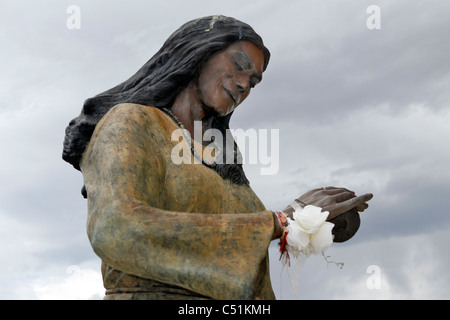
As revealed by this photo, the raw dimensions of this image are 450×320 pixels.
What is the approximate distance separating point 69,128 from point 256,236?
172 cm

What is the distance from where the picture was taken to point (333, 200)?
5258 millimetres

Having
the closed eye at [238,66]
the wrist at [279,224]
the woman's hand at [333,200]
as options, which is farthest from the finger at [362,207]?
the closed eye at [238,66]

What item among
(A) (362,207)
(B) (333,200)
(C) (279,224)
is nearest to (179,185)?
(C) (279,224)

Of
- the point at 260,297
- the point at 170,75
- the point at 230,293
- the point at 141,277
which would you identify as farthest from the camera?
the point at 170,75

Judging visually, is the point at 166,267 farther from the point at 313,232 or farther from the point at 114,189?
the point at 313,232

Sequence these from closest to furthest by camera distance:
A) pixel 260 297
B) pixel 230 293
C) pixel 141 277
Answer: pixel 230 293 → pixel 141 277 → pixel 260 297

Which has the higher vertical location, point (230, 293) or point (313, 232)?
point (313, 232)

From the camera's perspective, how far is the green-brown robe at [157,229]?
412 centimetres

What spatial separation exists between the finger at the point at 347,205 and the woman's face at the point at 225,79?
1120 mm

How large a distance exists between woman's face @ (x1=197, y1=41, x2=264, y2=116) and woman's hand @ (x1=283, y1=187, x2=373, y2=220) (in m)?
0.95

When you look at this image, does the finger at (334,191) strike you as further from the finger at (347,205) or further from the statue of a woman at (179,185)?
the finger at (347,205)

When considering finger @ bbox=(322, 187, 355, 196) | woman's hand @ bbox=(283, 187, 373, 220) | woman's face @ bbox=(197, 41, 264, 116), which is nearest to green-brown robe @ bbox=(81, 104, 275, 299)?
woman's face @ bbox=(197, 41, 264, 116)
